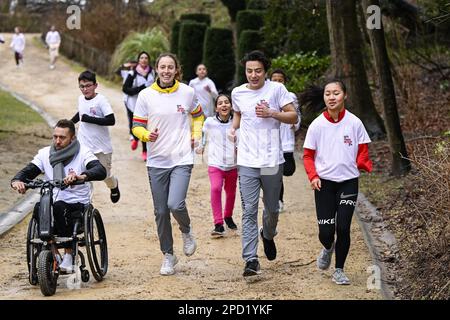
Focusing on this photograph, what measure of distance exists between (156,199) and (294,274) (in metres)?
1.49

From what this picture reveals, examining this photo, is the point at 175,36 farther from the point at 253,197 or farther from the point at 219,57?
the point at 253,197

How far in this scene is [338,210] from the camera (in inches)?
309

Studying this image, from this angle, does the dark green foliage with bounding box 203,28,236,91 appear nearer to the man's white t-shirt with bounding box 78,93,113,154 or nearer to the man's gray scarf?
the man's white t-shirt with bounding box 78,93,113,154

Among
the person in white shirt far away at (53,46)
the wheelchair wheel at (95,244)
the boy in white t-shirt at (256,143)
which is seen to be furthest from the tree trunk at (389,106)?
the person in white shirt far away at (53,46)

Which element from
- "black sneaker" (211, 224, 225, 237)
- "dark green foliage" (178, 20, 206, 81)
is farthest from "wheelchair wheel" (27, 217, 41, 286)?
"dark green foliage" (178, 20, 206, 81)

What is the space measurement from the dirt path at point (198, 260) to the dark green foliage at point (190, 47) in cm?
1205

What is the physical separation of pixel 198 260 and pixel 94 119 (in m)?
2.45

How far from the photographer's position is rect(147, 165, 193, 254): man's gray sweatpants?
27.2ft

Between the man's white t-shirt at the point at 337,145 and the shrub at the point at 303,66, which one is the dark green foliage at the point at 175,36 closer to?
the shrub at the point at 303,66

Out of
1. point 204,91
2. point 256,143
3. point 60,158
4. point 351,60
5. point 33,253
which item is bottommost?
point 33,253

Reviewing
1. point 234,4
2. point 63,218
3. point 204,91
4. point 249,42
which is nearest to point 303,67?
point 249,42

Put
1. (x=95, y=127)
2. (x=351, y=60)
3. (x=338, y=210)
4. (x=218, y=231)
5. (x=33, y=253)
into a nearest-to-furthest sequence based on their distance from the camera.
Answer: (x=33, y=253) → (x=338, y=210) → (x=218, y=231) → (x=95, y=127) → (x=351, y=60)

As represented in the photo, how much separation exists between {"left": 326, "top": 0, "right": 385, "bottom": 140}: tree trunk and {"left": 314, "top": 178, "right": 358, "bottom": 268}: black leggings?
784cm
